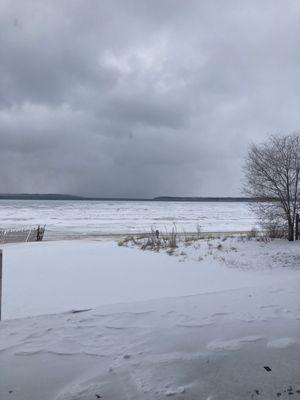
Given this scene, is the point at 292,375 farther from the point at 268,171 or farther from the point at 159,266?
the point at 268,171

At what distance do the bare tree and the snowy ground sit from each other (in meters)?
6.85

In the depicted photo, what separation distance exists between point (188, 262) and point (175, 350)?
7687 millimetres

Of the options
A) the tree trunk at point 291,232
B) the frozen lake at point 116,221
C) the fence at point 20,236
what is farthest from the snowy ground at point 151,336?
the frozen lake at point 116,221

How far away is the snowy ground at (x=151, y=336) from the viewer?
371cm

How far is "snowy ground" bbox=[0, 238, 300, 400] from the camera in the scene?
3705mm

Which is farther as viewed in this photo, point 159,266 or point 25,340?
point 159,266

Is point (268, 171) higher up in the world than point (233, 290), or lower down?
higher up

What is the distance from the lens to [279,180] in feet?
53.5

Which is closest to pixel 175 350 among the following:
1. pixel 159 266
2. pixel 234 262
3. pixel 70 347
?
pixel 70 347

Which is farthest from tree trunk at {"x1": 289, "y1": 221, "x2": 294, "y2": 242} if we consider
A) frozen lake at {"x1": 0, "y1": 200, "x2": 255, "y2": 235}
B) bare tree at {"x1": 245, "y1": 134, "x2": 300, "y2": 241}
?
frozen lake at {"x1": 0, "y1": 200, "x2": 255, "y2": 235}

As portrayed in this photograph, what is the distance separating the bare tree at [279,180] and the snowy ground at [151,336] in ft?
22.5

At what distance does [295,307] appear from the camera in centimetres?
632

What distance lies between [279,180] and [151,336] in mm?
12800

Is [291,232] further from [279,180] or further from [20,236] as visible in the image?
[20,236]
